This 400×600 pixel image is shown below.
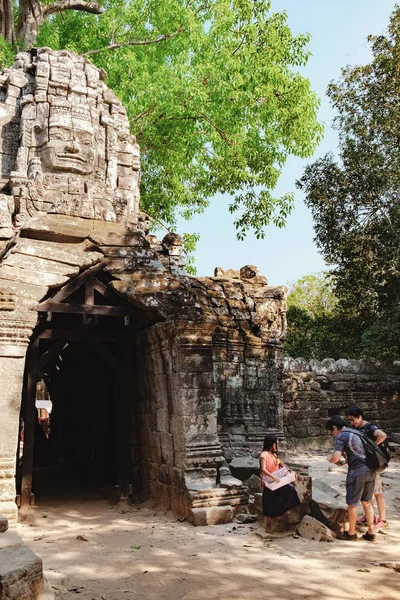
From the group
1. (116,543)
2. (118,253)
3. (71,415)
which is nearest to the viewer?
(116,543)

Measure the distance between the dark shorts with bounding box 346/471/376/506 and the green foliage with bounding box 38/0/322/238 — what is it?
1084 centimetres

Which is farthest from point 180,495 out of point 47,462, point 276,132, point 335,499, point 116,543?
point 276,132

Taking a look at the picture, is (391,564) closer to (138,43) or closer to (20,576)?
(20,576)

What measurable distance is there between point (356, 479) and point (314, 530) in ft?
2.41

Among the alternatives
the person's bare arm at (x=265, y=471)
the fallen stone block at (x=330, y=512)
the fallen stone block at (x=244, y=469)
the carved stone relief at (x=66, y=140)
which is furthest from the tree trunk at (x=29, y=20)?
the fallen stone block at (x=330, y=512)

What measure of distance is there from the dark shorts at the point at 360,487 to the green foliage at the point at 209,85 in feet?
35.6

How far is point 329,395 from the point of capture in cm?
1499

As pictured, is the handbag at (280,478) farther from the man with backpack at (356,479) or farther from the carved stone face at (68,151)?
the carved stone face at (68,151)

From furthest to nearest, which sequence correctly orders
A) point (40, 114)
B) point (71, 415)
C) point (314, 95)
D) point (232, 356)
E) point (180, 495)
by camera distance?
point (314, 95) → point (71, 415) → point (232, 356) → point (40, 114) → point (180, 495)

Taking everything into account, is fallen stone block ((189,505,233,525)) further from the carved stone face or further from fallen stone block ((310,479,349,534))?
the carved stone face

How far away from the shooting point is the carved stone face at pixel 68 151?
29.3 ft

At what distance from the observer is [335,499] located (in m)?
6.48

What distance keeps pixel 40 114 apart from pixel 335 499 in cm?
775

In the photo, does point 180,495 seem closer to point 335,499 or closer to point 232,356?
point 335,499
